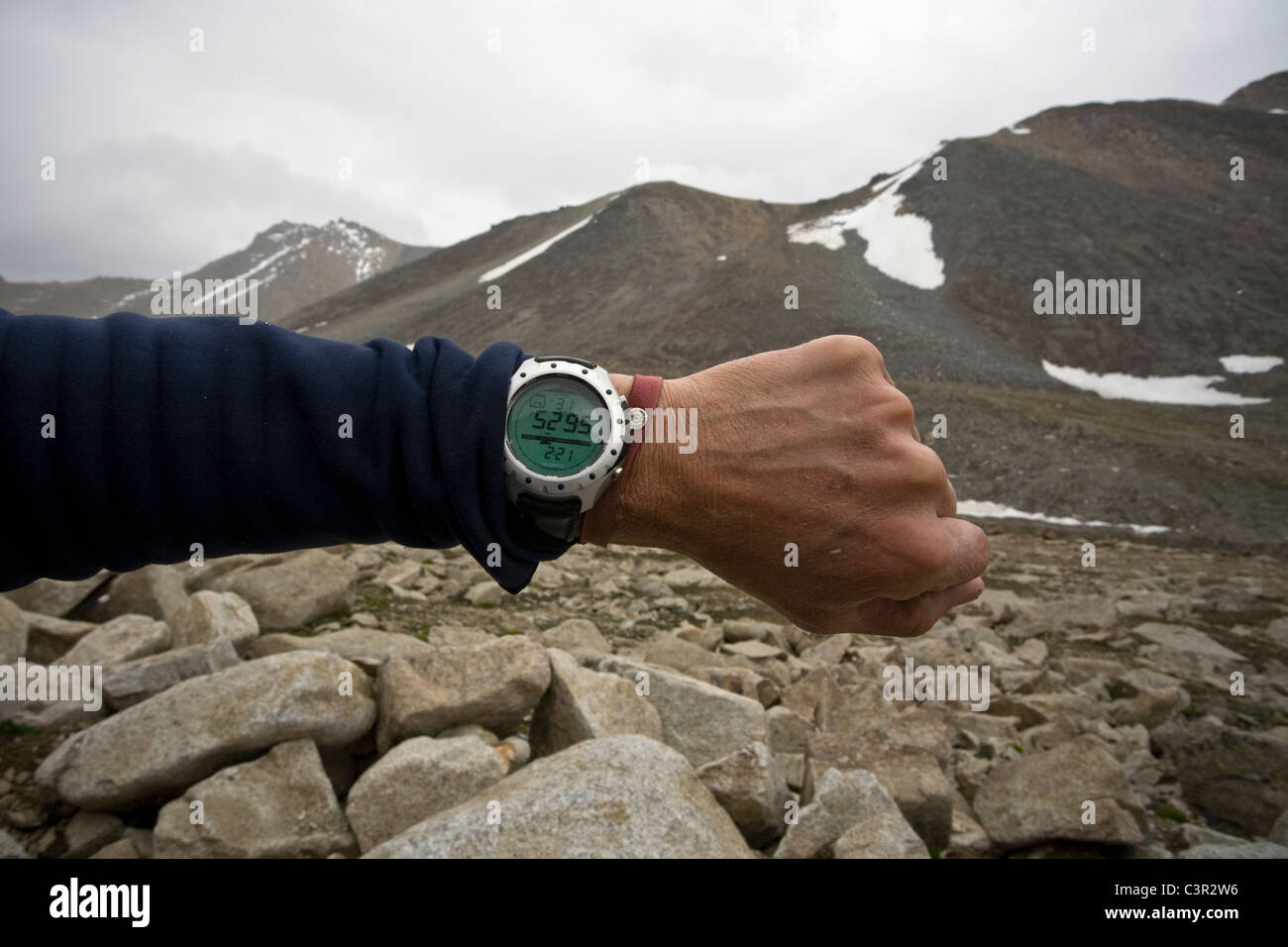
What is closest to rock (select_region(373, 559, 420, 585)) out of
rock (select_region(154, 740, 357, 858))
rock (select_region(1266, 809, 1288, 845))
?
rock (select_region(154, 740, 357, 858))

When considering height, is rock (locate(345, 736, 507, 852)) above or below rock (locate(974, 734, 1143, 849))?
above

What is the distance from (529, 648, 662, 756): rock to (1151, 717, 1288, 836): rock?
343 centimetres

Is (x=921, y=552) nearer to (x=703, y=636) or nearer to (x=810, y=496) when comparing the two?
(x=810, y=496)

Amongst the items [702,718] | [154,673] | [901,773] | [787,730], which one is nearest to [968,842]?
[901,773]

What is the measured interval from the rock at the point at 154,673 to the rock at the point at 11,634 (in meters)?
0.84

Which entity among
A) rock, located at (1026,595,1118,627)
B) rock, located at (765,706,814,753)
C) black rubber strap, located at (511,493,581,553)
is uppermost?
black rubber strap, located at (511,493,581,553)

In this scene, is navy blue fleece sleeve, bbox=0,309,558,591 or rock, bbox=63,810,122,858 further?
rock, bbox=63,810,122,858

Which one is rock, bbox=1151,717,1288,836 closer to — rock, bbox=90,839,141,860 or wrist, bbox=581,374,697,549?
wrist, bbox=581,374,697,549

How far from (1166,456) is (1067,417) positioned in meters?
3.47

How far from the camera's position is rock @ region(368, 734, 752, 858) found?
2.64 m

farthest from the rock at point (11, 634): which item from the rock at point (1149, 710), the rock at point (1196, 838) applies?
the rock at point (1149, 710)

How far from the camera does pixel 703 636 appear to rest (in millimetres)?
6961

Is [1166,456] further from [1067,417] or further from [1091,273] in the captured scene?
[1091,273]

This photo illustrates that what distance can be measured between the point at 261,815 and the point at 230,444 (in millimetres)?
2504
